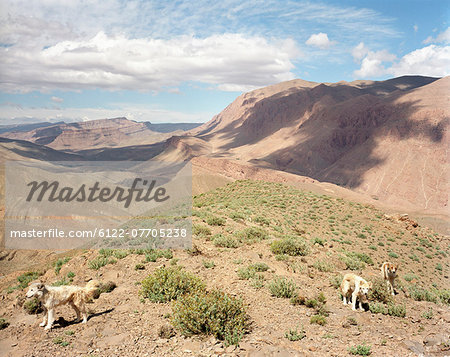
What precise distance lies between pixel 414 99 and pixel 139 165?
438ft

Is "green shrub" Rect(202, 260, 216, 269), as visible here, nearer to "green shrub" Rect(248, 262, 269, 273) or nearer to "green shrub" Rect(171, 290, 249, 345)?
"green shrub" Rect(248, 262, 269, 273)

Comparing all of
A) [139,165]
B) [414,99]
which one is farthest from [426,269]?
[139,165]

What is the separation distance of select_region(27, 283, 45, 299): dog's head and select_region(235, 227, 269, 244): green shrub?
8.29 m

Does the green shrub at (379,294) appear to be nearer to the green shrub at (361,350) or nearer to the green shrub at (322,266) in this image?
the green shrub at (322,266)

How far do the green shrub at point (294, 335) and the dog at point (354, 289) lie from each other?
2.54 metres

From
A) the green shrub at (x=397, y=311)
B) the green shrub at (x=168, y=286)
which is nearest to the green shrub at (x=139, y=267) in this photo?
the green shrub at (x=168, y=286)

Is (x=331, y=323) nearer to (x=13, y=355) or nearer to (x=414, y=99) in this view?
(x=13, y=355)

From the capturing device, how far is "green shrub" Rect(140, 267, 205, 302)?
8.30 m

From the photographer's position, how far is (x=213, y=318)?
257 inches

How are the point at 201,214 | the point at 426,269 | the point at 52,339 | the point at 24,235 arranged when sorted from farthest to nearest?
the point at 24,235
the point at 426,269
the point at 201,214
the point at 52,339

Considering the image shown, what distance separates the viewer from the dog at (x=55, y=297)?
7.12 meters

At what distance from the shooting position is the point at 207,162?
322 feet

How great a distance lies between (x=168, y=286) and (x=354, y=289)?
5530mm

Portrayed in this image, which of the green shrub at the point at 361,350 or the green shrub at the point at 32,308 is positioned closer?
the green shrub at the point at 361,350
